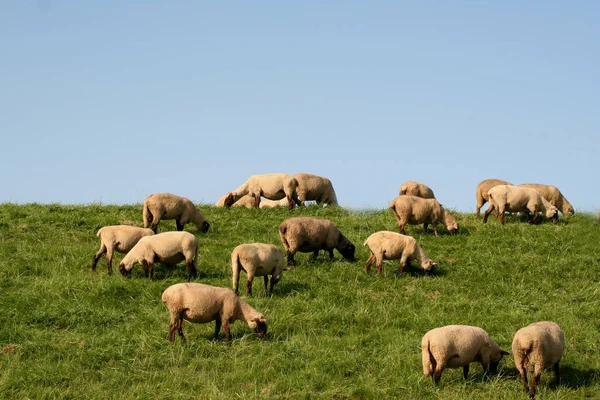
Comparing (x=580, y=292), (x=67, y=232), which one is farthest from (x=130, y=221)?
(x=580, y=292)

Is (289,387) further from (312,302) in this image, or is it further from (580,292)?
(580,292)

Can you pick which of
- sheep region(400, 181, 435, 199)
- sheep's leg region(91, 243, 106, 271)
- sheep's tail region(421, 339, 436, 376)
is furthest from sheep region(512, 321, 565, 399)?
sheep region(400, 181, 435, 199)

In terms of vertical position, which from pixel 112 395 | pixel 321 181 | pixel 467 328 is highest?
pixel 321 181

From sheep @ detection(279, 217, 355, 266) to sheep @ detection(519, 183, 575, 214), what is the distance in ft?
34.0

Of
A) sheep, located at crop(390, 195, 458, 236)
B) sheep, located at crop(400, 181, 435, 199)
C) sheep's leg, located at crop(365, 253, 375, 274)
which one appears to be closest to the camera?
sheep's leg, located at crop(365, 253, 375, 274)

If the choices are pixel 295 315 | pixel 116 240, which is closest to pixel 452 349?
pixel 295 315

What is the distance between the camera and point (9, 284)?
18.5 m

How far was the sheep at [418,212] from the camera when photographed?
76.5 feet

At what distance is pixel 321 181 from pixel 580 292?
11.7 metres

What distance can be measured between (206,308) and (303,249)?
6.05m

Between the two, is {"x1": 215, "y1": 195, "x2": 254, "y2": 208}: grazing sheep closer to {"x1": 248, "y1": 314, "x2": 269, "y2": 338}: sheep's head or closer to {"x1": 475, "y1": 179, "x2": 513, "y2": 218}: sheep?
{"x1": 475, "y1": 179, "x2": 513, "y2": 218}: sheep

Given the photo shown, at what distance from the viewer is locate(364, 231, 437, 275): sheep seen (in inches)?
787

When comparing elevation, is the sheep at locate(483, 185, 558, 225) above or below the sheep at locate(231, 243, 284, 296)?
above

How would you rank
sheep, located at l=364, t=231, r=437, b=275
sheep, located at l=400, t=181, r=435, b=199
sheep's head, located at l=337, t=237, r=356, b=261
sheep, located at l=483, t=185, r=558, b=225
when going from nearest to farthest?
1. sheep, located at l=364, t=231, r=437, b=275
2. sheep's head, located at l=337, t=237, r=356, b=261
3. sheep, located at l=483, t=185, r=558, b=225
4. sheep, located at l=400, t=181, r=435, b=199
